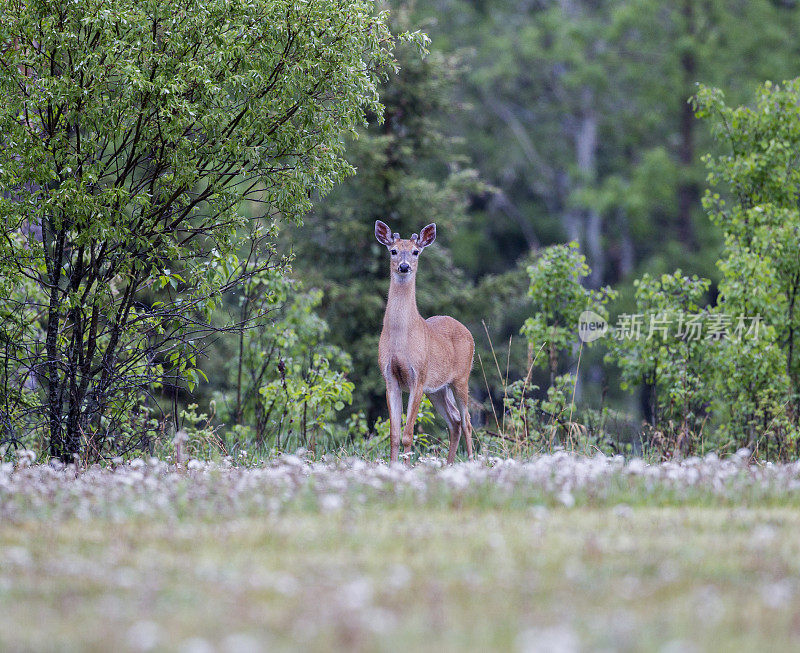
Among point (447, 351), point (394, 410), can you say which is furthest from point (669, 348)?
point (394, 410)

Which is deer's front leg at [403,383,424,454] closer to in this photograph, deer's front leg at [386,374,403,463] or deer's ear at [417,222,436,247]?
deer's front leg at [386,374,403,463]

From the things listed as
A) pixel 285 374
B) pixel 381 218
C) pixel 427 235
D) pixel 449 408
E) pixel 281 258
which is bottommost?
pixel 449 408

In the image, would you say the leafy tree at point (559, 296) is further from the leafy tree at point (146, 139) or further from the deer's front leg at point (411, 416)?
the leafy tree at point (146, 139)

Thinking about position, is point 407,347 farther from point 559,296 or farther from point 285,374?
point 559,296

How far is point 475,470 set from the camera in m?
7.06

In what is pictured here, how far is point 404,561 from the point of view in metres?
4.87

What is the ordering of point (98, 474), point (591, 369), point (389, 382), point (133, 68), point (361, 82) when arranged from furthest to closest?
point (591, 369) → point (389, 382) → point (361, 82) → point (133, 68) → point (98, 474)

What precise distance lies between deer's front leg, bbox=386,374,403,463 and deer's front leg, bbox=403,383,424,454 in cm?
9

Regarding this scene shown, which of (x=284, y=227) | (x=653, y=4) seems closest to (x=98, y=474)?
(x=284, y=227)

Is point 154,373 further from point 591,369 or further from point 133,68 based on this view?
point 591,369

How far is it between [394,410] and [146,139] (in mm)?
3450

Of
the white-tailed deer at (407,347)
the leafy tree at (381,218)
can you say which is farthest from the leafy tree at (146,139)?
the leafy tree at (381,218)

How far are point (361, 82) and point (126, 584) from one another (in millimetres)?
6090

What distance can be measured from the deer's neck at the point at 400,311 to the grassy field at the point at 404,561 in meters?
2.87
